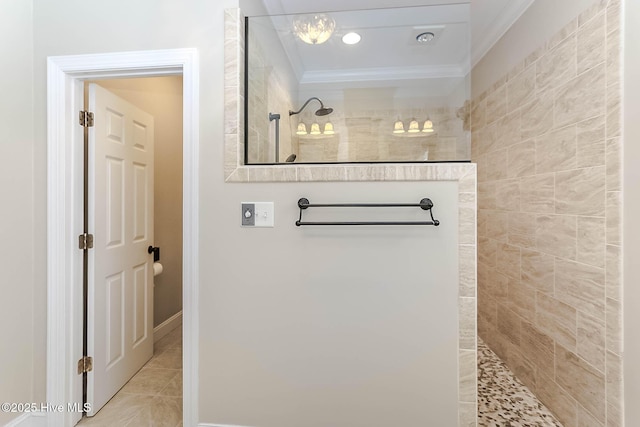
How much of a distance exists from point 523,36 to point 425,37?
3.35ft

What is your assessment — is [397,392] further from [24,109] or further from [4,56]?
[4,56]

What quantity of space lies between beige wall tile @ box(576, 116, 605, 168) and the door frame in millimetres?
2074

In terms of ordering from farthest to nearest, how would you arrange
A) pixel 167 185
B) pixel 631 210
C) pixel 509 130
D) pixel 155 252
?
pixel 167 185 < pixel 155 252 < pixel 509 130 < pixel 631 210

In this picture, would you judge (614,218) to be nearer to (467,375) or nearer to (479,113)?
(467,375)

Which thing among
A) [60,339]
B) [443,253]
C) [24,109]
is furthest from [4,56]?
[443,253]

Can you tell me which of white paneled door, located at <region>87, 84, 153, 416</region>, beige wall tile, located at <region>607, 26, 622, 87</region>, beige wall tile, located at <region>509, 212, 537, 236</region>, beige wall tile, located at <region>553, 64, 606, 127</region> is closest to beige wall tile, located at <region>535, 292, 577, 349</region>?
beige wall tile, located at <region>509, 212, 537, 236</region>

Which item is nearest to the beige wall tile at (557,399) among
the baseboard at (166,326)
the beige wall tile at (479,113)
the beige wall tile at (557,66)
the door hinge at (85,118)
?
the beige wall tile at (557,66)

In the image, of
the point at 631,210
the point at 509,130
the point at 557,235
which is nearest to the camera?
the point at 631,210

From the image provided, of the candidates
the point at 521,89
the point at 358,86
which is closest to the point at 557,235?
the point at 521,89

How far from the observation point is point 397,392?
4.73 ft

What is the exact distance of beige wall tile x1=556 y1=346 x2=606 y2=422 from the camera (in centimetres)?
147

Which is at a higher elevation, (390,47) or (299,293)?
(390,47)

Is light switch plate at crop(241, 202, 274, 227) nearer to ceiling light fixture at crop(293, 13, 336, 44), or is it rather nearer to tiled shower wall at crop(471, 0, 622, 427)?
ceiling light fixture at crop(293, 13, 336, 44)

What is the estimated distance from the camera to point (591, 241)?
1521 millimetres
